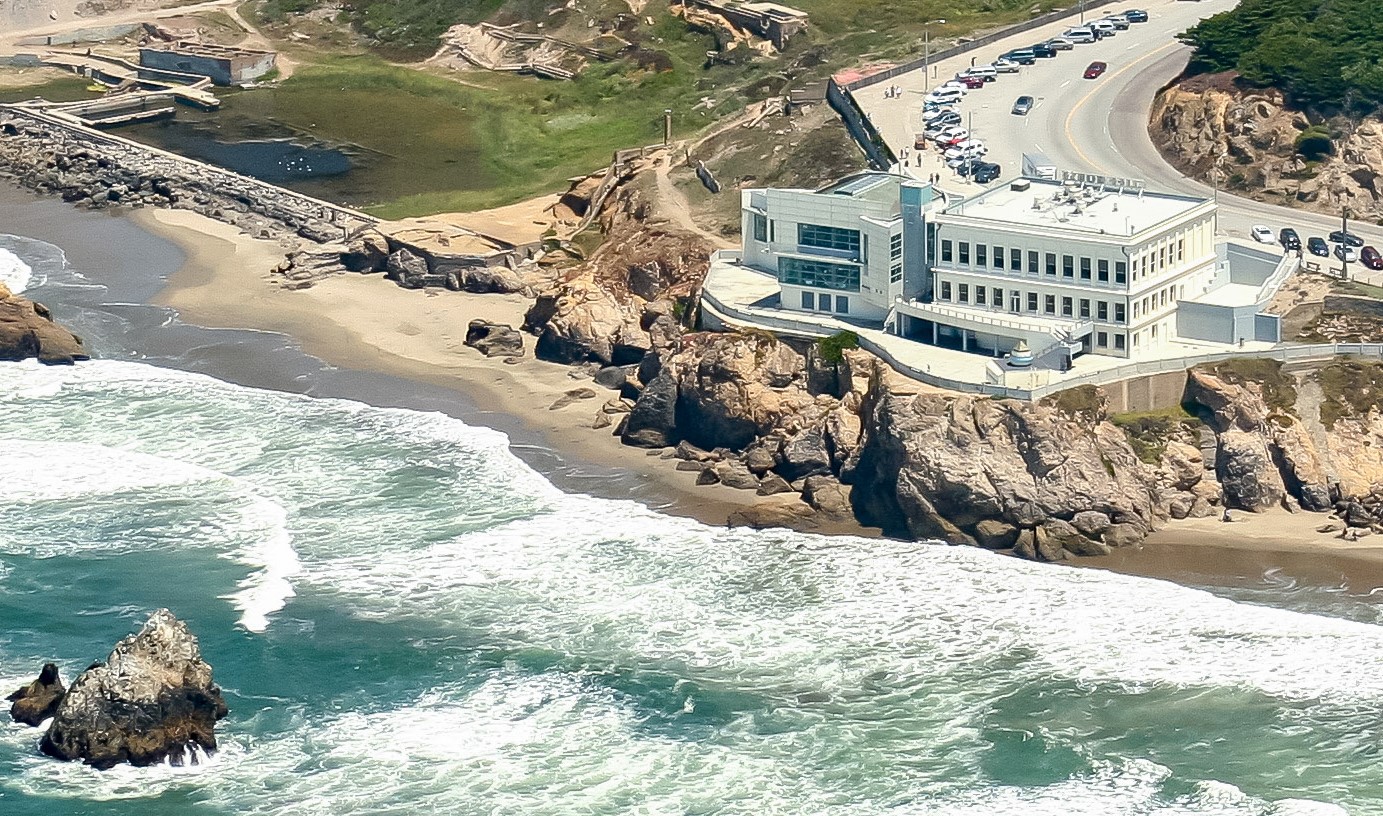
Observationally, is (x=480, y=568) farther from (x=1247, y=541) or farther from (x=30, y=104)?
(x=30, y=104)

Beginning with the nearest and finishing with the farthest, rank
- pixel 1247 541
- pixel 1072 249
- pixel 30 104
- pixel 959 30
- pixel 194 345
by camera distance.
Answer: pixel 1247 541
pixel 1072 249
pixel 194 345
pixel 959 30
pixel 30 104

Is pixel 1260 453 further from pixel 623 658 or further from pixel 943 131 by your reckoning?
pixel 943 131

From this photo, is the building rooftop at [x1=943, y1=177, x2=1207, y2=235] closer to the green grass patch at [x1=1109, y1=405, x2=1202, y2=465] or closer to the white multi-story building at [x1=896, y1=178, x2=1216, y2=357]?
the white multi-story building at [x1=896, y1=178, x2=1216, y2=357]

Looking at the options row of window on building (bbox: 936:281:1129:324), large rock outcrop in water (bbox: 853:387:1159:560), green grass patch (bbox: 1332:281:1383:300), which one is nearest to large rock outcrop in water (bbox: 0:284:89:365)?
row of window on building (bbox: 936:281:1129:324)

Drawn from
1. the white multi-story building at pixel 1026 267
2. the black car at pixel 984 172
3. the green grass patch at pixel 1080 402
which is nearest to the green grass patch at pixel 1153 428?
the green grass patch at pixel 1080 402

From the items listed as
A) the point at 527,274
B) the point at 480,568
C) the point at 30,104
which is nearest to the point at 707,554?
the point at 480,568

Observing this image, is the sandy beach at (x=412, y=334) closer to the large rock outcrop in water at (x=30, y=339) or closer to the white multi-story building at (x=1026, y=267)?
the large rock outcrop in water at (x=30, y=339)
